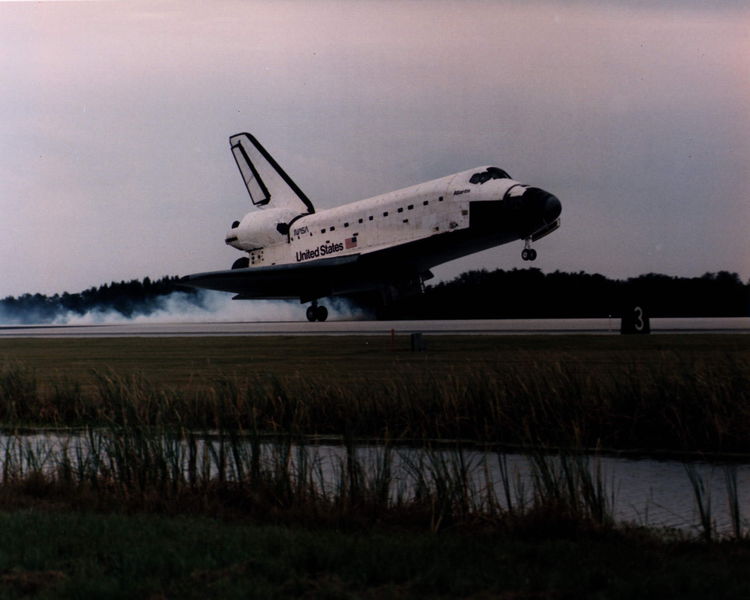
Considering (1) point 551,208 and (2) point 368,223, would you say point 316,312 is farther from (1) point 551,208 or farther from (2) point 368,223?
(1) point 551,208

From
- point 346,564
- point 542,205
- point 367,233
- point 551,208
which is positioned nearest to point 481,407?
point 346,564

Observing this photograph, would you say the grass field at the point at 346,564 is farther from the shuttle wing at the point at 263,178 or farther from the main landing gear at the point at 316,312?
the shuttle wing at the point at 263,178

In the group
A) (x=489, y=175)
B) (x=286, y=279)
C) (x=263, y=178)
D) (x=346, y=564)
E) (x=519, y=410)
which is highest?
(x=263, y=178)

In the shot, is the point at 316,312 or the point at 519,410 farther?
the point at 316,312

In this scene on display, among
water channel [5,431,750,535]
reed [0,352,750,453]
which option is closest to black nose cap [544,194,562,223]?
reed [0,352,750,453]

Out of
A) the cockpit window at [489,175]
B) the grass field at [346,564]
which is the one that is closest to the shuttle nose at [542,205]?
the cockpit window at [489,175]

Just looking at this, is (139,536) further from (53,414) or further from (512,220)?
(512,220)

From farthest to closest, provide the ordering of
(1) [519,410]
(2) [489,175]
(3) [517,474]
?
1. (2) [489,175]
2. (1) [519,410]
3. (3) [517,474]
